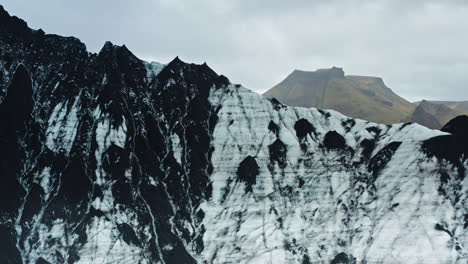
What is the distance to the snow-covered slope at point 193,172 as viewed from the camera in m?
85.4

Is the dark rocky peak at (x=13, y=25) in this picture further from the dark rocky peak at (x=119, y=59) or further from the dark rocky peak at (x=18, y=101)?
the dark rocky peak at (x=119, y=59)

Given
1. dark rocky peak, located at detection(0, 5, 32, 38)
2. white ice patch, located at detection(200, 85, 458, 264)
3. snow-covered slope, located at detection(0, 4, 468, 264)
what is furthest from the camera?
dark rocky peak, located at detection(0, 5, 32, 38)

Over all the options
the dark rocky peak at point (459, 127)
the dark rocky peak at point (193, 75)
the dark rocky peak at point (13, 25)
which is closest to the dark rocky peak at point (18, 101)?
the dark rocky peak at point (13, 25)

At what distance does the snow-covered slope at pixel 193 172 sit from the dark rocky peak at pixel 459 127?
1.67 feet

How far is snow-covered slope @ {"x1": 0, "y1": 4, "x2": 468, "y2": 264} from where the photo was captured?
280 feet

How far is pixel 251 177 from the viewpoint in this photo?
3883 inches

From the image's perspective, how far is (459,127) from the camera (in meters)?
99.9

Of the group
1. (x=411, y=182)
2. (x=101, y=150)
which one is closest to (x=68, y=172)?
(x=101, y=150)

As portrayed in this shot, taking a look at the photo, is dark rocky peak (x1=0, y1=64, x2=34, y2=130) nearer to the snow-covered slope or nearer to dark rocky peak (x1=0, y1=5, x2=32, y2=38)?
the snow-covered slope

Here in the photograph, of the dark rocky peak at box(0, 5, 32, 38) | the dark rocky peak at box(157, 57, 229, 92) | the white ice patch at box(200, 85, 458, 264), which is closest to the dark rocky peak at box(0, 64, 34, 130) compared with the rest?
the dark rocky peak at box(0, 5, 32, 38)

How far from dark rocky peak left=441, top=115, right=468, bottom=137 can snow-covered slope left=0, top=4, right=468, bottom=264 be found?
0.51 meters

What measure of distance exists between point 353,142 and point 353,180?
405 inches

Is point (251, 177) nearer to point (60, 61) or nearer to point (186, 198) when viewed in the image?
point (186, 198)

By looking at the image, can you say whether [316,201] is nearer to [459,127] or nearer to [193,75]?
[459,127]
